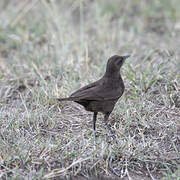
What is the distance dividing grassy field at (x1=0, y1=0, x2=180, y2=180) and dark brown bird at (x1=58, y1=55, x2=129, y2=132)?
0.36 meters

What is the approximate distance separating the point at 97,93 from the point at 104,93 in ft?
0.28

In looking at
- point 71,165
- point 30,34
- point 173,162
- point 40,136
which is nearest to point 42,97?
point 40,136

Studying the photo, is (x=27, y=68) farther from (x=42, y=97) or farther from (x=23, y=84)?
(x=42, y=97)

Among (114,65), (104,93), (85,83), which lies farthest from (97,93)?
(85,83)

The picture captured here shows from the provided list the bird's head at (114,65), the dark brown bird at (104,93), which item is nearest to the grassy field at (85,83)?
the dark brown bird at (104,93)

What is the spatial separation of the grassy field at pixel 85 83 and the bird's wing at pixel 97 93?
44 centimetres

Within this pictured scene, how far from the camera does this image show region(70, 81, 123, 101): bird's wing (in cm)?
410

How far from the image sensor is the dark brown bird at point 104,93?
4141 mm

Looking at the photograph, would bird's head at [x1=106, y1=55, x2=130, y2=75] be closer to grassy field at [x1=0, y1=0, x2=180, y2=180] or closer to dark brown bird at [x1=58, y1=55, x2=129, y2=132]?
dark brown bird at [x1=58, y1=55, x2=129, y2=132]

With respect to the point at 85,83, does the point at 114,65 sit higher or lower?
higher

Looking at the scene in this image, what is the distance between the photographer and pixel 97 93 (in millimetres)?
4176

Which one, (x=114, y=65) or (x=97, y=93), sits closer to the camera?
(x=97, y=93)

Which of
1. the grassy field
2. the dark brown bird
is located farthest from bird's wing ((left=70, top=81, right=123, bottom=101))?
the grassy field

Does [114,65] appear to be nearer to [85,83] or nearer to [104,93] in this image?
[104,93]
